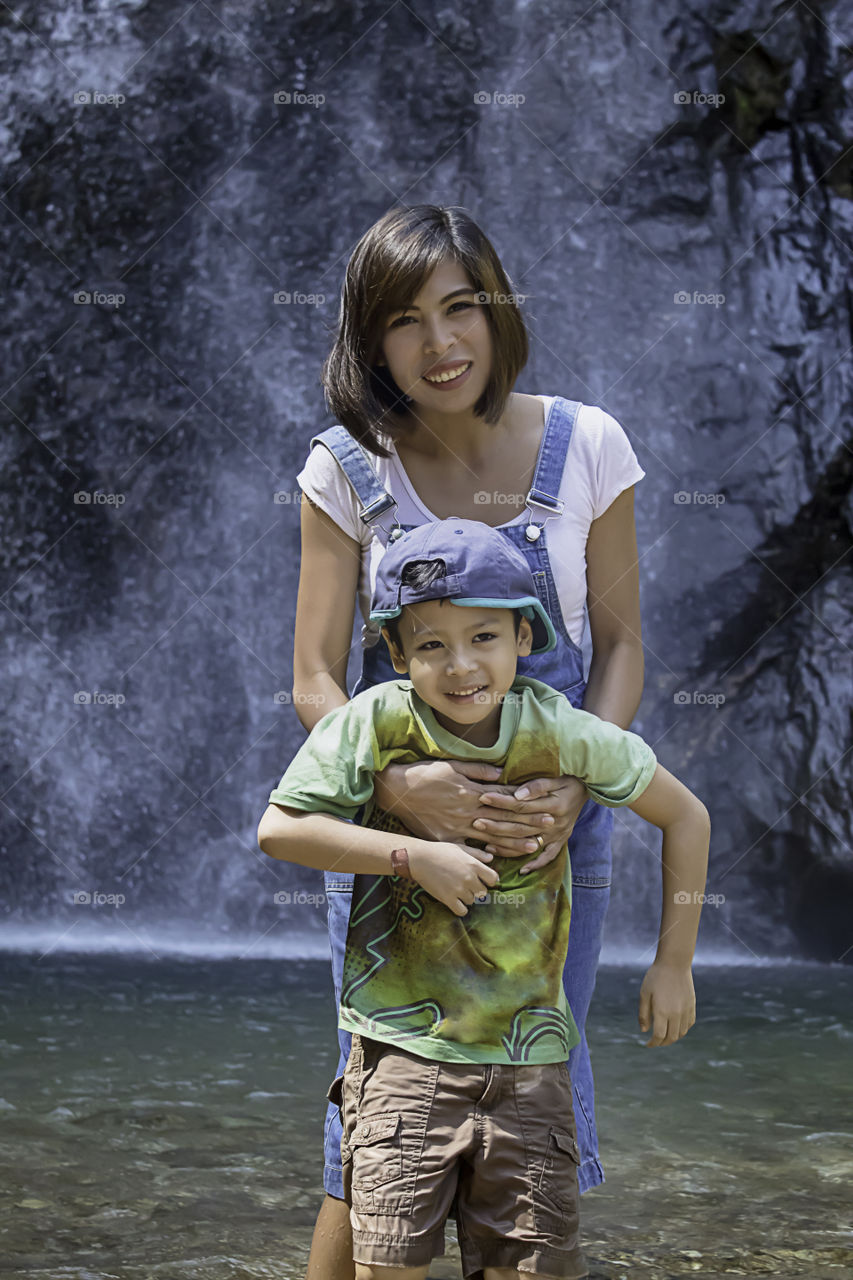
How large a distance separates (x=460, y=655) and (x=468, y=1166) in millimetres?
620

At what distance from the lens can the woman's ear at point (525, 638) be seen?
1905 mm

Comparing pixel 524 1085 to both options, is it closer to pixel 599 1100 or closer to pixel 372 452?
pixel 372 452

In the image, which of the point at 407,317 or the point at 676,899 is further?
the point at 407,317

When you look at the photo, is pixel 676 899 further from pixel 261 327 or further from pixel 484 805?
pixel 261 327

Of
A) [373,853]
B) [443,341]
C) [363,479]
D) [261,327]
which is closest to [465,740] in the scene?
[373,853]

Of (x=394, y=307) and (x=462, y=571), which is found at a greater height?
(x=394, y=307)

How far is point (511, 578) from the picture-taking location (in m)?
1.83

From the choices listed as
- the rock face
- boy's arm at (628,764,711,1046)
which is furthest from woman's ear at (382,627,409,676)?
the rock face

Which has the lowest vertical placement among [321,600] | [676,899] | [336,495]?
[676,899]

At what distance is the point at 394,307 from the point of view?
208cm

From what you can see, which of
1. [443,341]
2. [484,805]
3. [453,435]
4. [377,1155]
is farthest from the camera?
[453,435]

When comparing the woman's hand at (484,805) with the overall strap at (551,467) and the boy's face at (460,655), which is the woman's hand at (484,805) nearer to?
the boy's face at (460,655)

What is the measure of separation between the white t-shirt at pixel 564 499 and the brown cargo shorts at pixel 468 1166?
25.8 inches

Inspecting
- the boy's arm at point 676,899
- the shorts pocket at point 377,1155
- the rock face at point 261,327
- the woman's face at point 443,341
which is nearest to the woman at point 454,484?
the woman's face at point 443,341
